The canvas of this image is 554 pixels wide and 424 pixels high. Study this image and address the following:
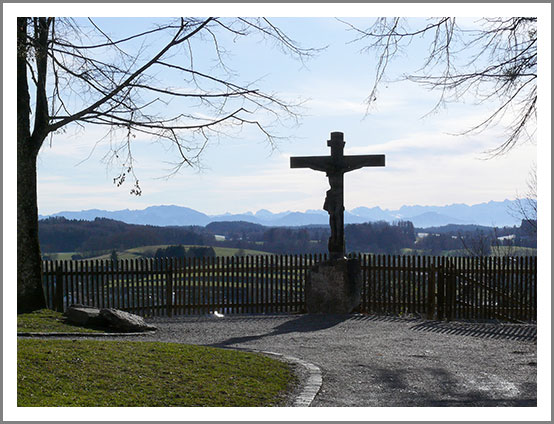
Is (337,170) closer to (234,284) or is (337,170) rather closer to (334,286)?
(334,286)

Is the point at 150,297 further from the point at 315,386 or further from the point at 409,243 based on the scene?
the point at 409,243

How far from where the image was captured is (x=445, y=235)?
312 ft

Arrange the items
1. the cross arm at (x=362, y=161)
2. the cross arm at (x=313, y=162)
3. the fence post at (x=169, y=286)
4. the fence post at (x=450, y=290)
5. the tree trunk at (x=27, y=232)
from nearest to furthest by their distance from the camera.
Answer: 1. the tree trunk at (x=27, y=232)
2. the cross arm at (x=362, y=161)
3. the cross arm at (x=313, y=162)
4. the fence post at (x=450, y=290)
5. the fence post at (x=169, y=286)

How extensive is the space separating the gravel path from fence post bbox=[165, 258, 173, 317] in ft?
3.04

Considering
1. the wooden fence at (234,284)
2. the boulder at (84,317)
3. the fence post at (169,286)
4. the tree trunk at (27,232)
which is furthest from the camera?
the fence post at (169,286)

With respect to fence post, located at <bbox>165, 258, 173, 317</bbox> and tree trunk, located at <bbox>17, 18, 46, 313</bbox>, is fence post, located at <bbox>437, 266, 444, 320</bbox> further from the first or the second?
tree trunk, located at <bbox>17, 18, 46, 313</bbox>

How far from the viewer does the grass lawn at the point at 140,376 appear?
6.65 metres

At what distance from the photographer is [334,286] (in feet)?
50.1

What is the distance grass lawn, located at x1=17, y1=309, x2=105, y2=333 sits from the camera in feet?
39.3

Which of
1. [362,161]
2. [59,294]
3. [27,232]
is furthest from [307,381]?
[59,294]

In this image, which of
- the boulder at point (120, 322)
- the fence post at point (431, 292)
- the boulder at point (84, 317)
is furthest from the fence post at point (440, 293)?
the boulder at point (84, 317)

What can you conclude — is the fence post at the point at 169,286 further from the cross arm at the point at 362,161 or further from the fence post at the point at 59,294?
the cross arm at the point at 362,161

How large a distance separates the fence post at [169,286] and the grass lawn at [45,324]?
369 centimetres

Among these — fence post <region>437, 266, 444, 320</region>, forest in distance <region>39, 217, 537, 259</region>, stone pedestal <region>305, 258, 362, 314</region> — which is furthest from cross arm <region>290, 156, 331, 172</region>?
forest in distance <region>39, 217, 537, 259</region>
